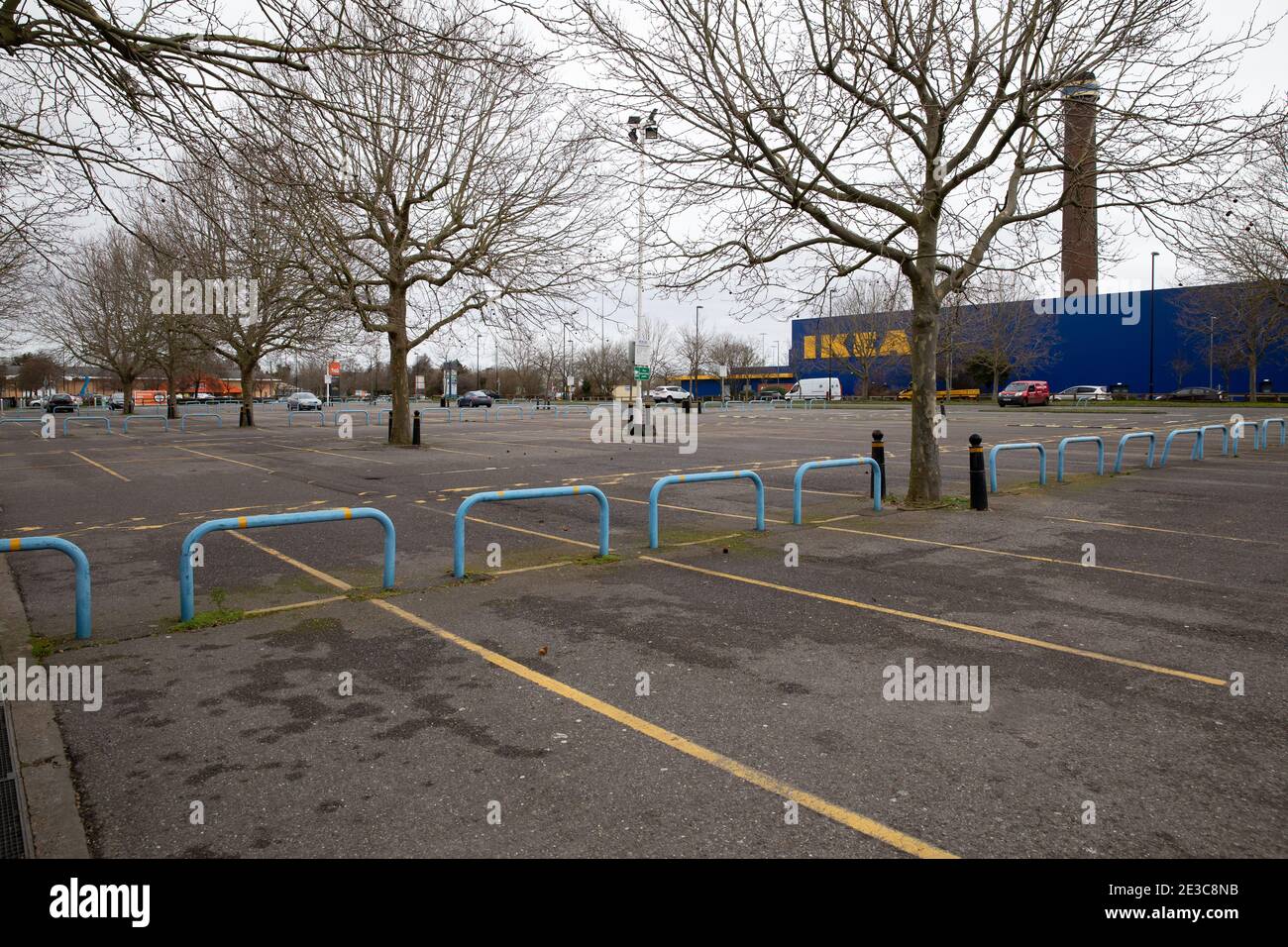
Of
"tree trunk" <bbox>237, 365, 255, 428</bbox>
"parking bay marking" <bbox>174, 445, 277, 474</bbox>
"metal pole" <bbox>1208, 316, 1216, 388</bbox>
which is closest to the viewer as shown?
"parking bay marking" <bbox>174, 445, 277, 474</bbox>

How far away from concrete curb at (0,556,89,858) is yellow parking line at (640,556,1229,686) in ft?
17.8

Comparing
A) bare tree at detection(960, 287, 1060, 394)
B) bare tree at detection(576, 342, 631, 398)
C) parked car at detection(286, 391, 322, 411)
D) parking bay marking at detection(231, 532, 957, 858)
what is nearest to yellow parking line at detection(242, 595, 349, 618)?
parking bay marking at detection(231, 532, 957, 858)

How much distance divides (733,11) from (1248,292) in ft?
132

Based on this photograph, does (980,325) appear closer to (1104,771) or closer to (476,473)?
(476,473)

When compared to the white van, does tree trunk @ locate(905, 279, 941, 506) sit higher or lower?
lower

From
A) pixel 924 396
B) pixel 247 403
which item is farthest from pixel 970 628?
pixel 247 403

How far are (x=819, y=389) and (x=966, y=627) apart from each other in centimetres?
6912

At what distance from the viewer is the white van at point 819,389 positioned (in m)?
72.4

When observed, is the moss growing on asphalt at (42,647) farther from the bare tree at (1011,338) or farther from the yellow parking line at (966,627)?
the bare tree at (1011,338)

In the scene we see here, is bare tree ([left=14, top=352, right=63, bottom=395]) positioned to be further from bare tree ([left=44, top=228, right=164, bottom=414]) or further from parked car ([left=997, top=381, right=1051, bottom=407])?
parked car ([left=997, top=381, right=1051, bottom=407])

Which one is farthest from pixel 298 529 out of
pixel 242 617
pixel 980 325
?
pixel 980 325

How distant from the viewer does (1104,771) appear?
3.94 metres

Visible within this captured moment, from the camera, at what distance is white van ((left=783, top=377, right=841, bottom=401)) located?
237 ft

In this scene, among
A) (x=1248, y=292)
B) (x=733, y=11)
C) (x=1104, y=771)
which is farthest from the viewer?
(x=1248, y=292)
